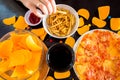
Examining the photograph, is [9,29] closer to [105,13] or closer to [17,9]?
[17,9]

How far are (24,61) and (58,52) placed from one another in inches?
4.4

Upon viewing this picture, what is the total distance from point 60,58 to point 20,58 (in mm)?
122

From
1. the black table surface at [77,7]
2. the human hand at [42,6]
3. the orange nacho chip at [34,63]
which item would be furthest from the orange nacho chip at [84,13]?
the orange nacho chip at [34,63]

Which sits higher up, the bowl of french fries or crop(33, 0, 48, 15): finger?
crop(33, 0, 48, 15): finger

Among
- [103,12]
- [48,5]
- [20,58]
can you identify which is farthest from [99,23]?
[20,58]

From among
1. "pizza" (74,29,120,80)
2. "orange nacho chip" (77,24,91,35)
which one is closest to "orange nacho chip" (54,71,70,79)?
"pizza" (74,29,120,80)

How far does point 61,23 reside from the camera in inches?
33.0

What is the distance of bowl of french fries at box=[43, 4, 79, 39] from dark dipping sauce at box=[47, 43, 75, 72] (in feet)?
0.27

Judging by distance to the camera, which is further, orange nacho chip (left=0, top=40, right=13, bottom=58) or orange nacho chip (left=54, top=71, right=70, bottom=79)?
orange nacho chip (left=54, top=71, right=70, bottom=79)

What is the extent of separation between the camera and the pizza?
0.79m

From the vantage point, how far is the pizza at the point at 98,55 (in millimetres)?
789

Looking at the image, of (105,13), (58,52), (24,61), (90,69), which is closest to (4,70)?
(24,61)

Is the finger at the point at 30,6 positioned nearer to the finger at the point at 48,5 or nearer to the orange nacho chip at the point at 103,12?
the finger at the point at 48,5

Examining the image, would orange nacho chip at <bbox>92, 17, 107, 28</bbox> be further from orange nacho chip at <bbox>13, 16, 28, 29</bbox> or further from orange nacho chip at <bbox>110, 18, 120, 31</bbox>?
orange nacho chip at <bbox>13, 16, 28, 29</bbox>
